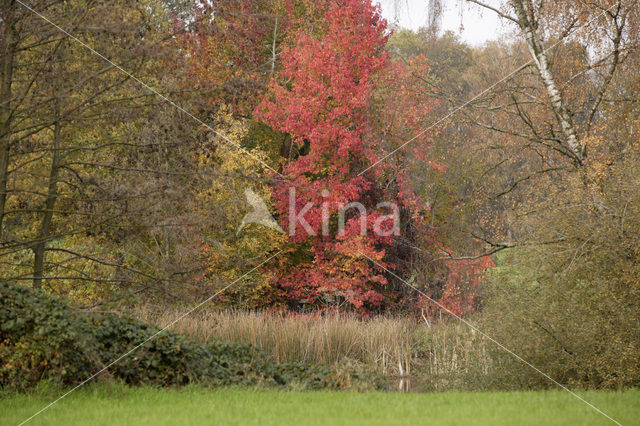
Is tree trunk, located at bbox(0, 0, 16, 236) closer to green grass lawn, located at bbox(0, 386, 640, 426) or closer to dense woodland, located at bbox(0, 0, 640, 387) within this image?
dense woodland, located at bbox(0, 0, 640, 387)

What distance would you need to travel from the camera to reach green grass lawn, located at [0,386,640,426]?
19.0ft

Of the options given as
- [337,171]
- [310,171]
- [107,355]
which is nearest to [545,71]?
[310,171]

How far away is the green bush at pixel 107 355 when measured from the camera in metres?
7.20

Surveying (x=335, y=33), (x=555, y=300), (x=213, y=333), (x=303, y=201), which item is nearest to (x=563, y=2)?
(x=555, y=300)

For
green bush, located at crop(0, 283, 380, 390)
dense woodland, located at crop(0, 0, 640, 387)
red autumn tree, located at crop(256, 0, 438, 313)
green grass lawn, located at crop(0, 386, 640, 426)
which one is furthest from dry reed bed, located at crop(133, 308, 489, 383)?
green grass lawn, located at crop(0, 386, 640, 426)

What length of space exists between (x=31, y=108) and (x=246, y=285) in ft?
25.3

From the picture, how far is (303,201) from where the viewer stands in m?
15.6

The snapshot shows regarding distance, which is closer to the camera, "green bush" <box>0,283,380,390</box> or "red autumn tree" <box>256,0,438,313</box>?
"green bush" <box>0,283,380,390</box>

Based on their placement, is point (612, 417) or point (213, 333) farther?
point (213, 333)

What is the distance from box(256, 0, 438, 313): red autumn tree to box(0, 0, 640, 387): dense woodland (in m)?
0.07

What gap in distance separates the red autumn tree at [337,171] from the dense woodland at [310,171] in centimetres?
7

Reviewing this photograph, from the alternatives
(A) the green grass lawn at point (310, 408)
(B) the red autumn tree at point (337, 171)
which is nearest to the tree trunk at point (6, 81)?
(A) the green grass lawn at point (310, 408)

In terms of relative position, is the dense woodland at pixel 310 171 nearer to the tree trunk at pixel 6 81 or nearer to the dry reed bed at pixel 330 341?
the tree trunk at pixel 6 81

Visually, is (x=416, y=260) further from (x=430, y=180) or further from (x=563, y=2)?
(x=563, y=2)
